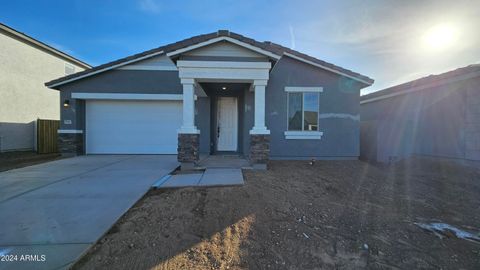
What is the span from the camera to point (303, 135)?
808 centimetres

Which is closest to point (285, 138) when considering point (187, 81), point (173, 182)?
point (187, 81)

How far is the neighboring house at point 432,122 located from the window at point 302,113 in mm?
2607

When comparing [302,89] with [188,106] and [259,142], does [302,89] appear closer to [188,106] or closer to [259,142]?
[259,142]

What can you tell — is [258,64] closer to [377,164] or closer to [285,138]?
[285,138]

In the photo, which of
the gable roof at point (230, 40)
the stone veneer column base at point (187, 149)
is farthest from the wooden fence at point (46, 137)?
the stone veneer column base at point (187, 149)

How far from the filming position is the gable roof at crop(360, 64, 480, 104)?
7.62m

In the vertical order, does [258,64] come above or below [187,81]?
above

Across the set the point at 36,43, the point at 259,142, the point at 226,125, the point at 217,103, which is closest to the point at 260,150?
the point at 259,142

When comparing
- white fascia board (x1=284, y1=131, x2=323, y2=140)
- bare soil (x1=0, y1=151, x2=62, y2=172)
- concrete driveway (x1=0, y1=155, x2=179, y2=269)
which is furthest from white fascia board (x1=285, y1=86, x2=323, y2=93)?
bare soil (x1=0, y1=151, x2=62, y2=172)

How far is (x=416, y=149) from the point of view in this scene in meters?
10.6

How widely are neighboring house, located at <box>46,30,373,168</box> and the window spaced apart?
38 millimetres

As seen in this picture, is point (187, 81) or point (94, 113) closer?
point (187, 81)

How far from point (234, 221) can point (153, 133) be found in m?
7.70

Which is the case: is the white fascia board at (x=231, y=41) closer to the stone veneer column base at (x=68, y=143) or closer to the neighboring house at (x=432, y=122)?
the neighboring house at (x=432, y=122)
